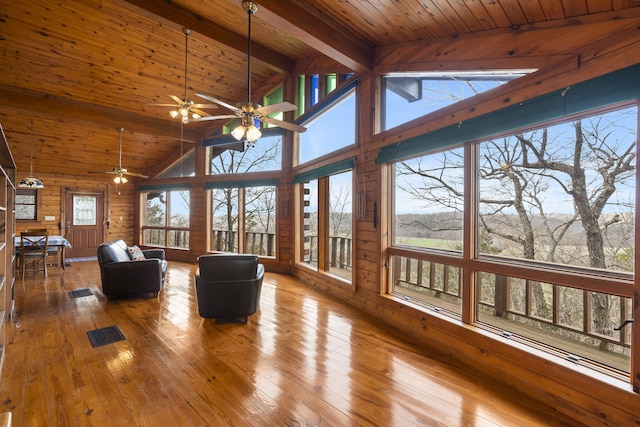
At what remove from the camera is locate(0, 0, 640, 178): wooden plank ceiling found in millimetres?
2779

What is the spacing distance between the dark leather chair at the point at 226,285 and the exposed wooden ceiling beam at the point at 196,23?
318 cm

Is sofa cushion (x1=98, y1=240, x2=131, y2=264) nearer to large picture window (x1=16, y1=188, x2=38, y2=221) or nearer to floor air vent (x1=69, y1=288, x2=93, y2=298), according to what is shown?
floor air vent (x1=69, y1=288, x2=93, y2=298)

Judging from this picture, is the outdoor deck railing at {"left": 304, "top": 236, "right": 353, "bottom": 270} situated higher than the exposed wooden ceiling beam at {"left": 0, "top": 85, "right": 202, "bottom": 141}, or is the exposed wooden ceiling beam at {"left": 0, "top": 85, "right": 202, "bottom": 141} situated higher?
the exposed wooden ceiling beam at {"left": 0, "top": 85, "right": 202, "bottom": 141}

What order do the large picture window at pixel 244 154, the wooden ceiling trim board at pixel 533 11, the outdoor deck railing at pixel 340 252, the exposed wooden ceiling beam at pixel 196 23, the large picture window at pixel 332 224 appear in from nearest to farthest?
the wooden ceiling trim board at pixel 533 11 < the exposed wooden ceiling beam at pixel 196 23 < the large picture window at pixel 332 224 < the outdoor deck railing at pixel 340 252 < the large picture window at pixel 244 154

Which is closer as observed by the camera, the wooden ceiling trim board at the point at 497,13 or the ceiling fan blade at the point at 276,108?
the wooden ceiling trim board at the point at 497,13

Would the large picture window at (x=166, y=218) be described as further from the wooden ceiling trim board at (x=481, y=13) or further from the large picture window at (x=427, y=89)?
the wooden ceiling trim board at (x=481, y=13)

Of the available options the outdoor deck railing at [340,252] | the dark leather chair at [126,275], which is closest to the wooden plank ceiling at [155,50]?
the outdoor deck railing at [340,252]

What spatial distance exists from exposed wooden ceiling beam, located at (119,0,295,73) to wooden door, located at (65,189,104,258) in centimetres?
708

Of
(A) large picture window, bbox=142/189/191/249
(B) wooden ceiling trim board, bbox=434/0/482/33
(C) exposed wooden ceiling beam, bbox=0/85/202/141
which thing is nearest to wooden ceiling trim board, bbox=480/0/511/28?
(B) wooden ceiling trim board, bbox=434/0/482/33

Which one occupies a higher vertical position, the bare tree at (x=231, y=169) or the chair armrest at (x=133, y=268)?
the bare tree at (x=231, y=169)

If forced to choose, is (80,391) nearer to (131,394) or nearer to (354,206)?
(131,394)

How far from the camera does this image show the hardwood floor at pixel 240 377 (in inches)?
76.3

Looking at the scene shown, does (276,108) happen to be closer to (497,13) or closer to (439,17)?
(439,17)

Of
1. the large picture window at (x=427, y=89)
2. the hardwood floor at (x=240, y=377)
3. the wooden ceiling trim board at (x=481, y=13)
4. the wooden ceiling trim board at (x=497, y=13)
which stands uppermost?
the wooden ceiling trim board at (x=481, y=13)
